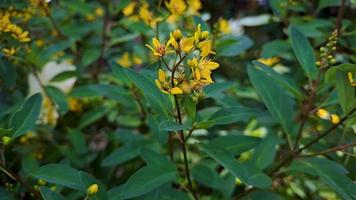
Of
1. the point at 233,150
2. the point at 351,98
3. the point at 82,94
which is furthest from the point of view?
the point at 82,94

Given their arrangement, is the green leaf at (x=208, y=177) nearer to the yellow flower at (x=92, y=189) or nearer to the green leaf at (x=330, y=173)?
the green leaf at (x=330, y=173)

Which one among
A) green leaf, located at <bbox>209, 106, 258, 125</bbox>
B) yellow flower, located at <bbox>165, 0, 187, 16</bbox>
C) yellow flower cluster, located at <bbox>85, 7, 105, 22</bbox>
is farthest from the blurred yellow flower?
yellow flower cluster, located at <bbox>85, 7, 105, 22</bbox>

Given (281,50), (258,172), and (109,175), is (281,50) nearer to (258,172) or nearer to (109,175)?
(258,172)

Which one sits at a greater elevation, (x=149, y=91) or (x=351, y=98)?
(x=149, y=91)

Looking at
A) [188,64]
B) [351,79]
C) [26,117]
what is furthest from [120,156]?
[351,79]

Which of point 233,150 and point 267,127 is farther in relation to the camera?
point 267,127

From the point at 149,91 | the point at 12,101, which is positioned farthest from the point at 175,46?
the point at 12,101
